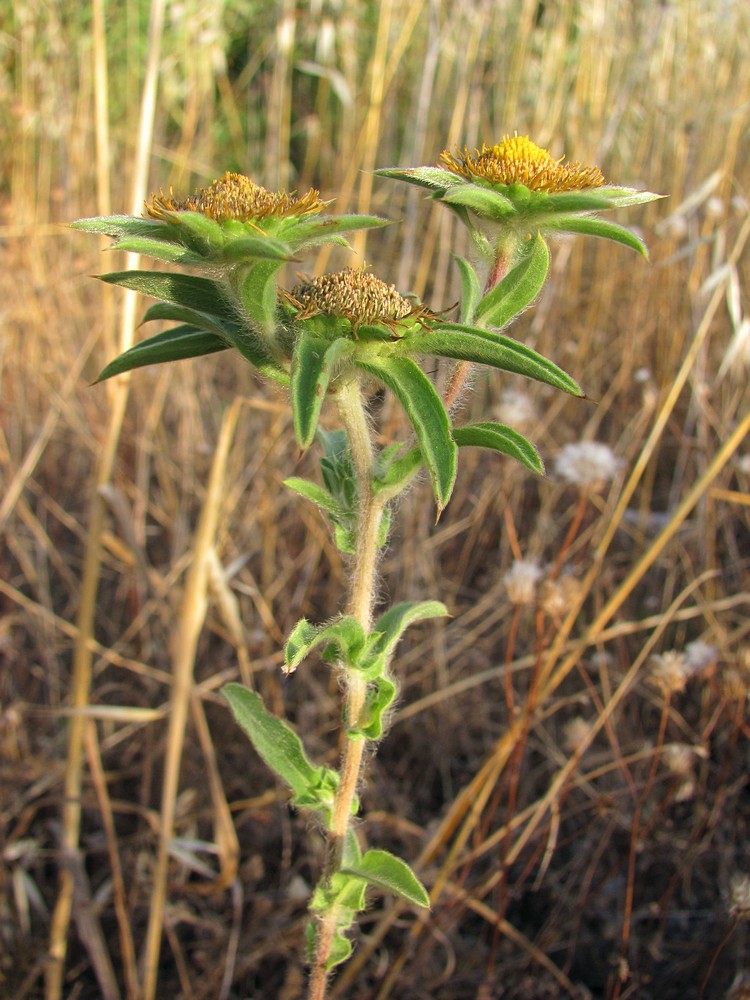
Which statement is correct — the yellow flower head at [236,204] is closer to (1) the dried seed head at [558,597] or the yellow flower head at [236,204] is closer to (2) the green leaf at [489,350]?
(2) the green leaf at [489,350]

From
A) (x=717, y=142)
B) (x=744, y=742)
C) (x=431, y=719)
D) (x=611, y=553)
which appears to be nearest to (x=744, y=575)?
(x=611, y=553)

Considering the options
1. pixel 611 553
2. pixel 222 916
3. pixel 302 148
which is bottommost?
pixel 222 916

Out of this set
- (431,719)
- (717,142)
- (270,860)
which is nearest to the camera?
(270,860)

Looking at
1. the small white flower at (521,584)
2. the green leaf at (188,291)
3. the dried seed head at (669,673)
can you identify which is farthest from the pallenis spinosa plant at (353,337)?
the dried seed head at (669,673)

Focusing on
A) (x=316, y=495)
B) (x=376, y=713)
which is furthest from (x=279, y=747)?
(x=316, y=495)

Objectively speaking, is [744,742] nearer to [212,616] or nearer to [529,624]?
[529,624]

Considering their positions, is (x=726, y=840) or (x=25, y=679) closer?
(x=726, y=840)
